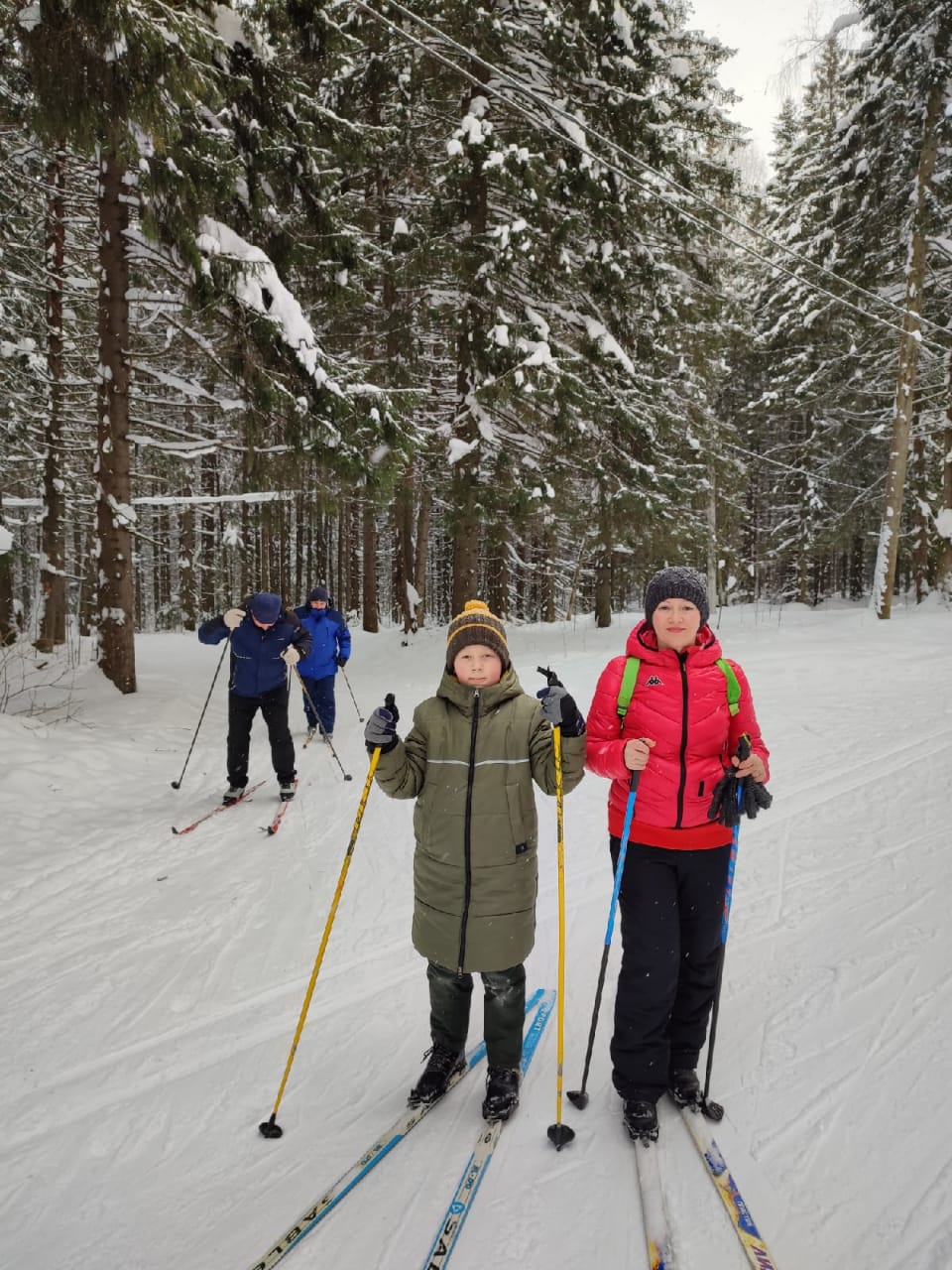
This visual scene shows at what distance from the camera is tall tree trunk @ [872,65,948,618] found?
13.6 m

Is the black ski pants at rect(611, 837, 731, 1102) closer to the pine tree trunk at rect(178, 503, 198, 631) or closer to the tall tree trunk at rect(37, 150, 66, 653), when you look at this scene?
the tall tree trunk at rect(37, 150, 66, 653)

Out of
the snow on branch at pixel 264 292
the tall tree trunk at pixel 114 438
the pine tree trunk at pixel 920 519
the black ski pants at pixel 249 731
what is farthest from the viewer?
the pine tree trunk at pixel 920 519

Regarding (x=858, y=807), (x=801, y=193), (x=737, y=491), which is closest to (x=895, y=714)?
(x=858, y=807)

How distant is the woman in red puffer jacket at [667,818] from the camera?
2689 mm

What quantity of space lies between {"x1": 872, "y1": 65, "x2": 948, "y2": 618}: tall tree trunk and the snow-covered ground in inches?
398

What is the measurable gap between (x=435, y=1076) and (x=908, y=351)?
17.5m

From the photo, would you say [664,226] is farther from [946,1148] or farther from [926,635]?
[946,1148]

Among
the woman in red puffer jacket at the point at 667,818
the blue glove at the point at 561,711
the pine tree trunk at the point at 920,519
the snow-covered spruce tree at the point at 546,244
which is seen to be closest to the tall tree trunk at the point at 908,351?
the pine tree trunk at the point at 920,519

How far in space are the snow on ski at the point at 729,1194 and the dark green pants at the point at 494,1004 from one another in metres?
0.73

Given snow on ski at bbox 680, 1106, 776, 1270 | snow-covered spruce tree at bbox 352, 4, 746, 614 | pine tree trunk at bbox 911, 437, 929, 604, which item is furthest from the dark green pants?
pine tree trunk at bbox 911, 437, 929, 604

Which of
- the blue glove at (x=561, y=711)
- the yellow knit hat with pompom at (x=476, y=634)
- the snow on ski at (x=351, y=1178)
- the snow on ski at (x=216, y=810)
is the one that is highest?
the yellow knit hat with pompom at (x=476, y=634)

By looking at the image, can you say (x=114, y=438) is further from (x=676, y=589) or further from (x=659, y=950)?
(x=659, y=950)

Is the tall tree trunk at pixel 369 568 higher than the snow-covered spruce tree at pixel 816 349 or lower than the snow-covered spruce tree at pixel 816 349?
lower

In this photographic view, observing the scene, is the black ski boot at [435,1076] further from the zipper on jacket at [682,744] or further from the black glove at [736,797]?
the black glove at [736,797]
